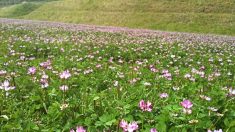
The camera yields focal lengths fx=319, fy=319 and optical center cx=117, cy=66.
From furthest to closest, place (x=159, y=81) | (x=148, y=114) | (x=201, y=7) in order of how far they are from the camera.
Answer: (x=201, y=7)
(x=159, y=81)
(x=148, y=114)

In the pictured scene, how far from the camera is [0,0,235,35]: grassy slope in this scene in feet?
166

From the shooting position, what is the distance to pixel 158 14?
5716 centimetres

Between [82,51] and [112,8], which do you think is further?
[112,8]

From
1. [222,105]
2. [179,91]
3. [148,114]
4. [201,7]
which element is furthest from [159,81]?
[201,7]

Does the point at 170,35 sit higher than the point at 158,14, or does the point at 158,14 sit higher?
the point at 158,14

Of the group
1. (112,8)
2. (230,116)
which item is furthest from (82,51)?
(112,8)

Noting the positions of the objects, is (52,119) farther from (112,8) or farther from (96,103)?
(112,8)

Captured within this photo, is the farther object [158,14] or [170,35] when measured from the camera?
[158,14]

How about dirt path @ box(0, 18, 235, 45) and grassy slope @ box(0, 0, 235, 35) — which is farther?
grassy slope @ box(0, 0, 235, 35)

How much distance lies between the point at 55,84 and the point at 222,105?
3.36 meters

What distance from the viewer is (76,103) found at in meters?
5.31

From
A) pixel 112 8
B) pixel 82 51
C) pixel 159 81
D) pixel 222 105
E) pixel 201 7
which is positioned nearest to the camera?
pixel 222 105

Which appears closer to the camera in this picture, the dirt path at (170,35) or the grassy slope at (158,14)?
the dirt path at (170,35)

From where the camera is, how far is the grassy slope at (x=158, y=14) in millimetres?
50500
